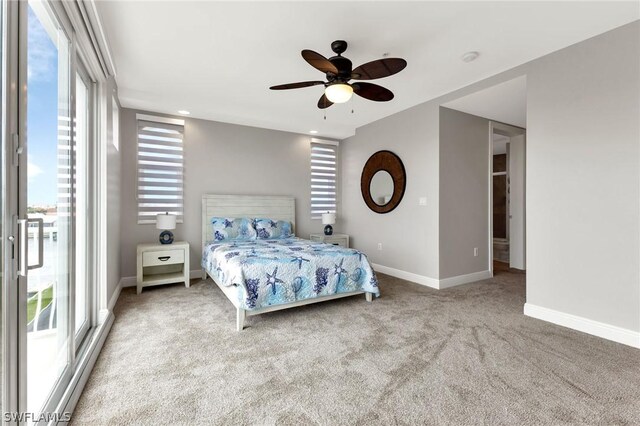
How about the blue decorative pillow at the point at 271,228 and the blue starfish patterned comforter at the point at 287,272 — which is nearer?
the blue starfish patterned comforter at the point at 287,272

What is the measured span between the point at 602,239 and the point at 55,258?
4.06 metres

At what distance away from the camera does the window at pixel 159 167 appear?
13.6ft

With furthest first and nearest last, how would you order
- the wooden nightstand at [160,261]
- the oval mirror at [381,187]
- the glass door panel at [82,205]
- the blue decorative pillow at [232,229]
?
the oval mirror at [381,187]
the blue decorative pillow at [232,229]
the wooden nightstand at [160,261]
the glass door panel at [82,205]

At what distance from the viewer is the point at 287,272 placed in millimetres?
2875

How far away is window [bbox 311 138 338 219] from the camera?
5.56 m

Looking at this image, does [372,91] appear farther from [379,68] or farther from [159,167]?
[159,167]

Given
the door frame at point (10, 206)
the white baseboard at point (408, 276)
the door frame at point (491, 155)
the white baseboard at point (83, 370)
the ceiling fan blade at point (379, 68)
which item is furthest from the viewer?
the door frame at point (491, 155)

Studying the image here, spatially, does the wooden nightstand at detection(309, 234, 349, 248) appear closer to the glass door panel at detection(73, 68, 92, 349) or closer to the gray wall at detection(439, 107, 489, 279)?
the gray wall at detection(439, 107, 489, 279)

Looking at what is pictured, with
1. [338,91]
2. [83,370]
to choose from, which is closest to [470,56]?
[338,91]

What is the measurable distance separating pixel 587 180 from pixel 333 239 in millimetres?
3557

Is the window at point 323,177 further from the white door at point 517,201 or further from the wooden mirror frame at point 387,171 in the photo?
the white door at point 517,201

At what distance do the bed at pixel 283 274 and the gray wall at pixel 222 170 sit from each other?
37.8 inches

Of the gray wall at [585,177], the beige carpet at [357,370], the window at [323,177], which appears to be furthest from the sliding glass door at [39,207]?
the gray wall at [585,177]

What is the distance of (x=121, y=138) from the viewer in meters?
3.98
